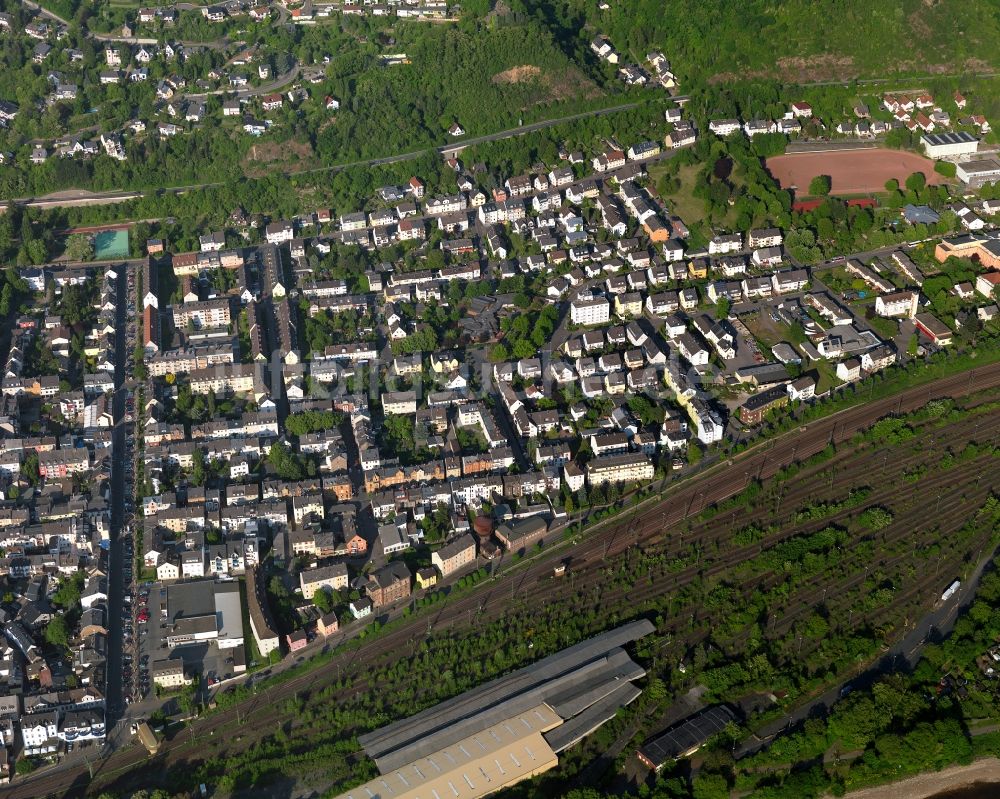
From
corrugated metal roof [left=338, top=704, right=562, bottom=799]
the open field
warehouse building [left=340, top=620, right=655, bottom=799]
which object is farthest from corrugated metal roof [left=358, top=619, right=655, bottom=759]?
the open field

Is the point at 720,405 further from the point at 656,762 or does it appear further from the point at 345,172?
the point at 345,172

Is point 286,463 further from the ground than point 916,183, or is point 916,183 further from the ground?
point 916,183

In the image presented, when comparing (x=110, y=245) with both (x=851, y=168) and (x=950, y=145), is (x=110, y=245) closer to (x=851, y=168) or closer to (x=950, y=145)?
(x=851, y=168)

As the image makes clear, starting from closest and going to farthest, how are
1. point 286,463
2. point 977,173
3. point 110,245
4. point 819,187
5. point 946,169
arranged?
point 286,463
point 110,245
point 819,187
point 977,173
point 946,169

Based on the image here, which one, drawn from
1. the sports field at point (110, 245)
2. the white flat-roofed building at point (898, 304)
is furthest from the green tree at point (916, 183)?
the sports field at point (110, 245)

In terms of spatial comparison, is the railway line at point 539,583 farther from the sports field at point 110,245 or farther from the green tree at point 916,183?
the sports field at point 110,245

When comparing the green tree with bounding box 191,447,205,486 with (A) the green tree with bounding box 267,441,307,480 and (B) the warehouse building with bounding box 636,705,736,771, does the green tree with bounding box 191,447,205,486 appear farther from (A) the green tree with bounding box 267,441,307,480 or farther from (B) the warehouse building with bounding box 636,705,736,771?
(B) the warehouse building with bounding box 636,705,736,771

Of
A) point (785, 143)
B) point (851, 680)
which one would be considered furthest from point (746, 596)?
point (785, 143)

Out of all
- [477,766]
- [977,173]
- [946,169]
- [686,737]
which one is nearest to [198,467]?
[477,766]
